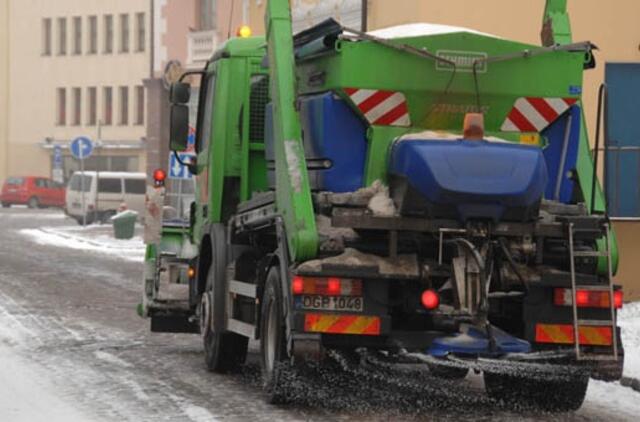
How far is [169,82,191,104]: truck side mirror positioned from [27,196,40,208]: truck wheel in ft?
190

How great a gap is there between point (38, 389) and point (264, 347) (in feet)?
5.94

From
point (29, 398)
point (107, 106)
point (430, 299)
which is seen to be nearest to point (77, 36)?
point (107, 106)

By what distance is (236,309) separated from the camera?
12078 millimetres

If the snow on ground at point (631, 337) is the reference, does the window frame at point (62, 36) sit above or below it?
above

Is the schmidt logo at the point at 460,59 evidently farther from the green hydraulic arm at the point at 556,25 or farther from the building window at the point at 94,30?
the building window at the point at 94,30

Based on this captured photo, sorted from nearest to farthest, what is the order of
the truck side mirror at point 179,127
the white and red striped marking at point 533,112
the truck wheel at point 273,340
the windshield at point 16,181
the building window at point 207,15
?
the truck wheel at point 273,340 < the white and red striped marking at point 533,112 < the truck side mirror at point 179,127 < the building window at point 207,15 < the windshield at point 16,181

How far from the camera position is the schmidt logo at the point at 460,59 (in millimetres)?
10422

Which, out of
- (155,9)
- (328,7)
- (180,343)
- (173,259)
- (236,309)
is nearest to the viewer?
(236,309)

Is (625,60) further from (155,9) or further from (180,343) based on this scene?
(155,9)

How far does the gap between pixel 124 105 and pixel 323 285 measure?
223 feet

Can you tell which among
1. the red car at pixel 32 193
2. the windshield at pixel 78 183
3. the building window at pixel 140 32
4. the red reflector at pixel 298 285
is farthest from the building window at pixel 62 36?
the red reflector at pixel 298 285

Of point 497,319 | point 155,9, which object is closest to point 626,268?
point 497,319

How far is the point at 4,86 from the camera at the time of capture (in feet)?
266

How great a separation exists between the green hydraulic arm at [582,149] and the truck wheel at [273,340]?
2.25 m
